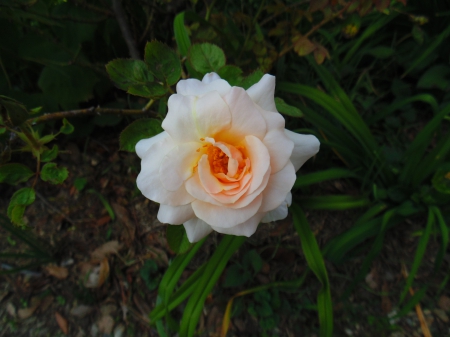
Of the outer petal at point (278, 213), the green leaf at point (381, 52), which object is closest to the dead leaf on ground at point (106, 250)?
the outer petal at point (278, 213)

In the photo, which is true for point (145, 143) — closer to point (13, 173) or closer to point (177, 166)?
point (177, 166)

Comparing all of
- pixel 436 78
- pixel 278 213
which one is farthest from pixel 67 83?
pixel 436 78

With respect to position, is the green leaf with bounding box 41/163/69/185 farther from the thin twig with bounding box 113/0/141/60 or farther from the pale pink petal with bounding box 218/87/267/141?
the thin twig with bounding box 113/0/141/60

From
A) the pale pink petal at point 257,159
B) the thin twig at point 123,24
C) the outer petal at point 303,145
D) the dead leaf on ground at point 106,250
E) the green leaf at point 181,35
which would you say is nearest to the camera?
the pale pink petal at point 257,159

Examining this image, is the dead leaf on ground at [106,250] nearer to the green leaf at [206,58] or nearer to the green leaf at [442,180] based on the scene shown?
the green leaf at [206,58]

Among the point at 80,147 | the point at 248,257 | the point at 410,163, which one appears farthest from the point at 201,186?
the point at 80,147

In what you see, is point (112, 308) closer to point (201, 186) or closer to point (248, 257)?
point (248, 257)

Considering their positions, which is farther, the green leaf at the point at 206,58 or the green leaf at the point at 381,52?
the green leaf at the point at 381,52
